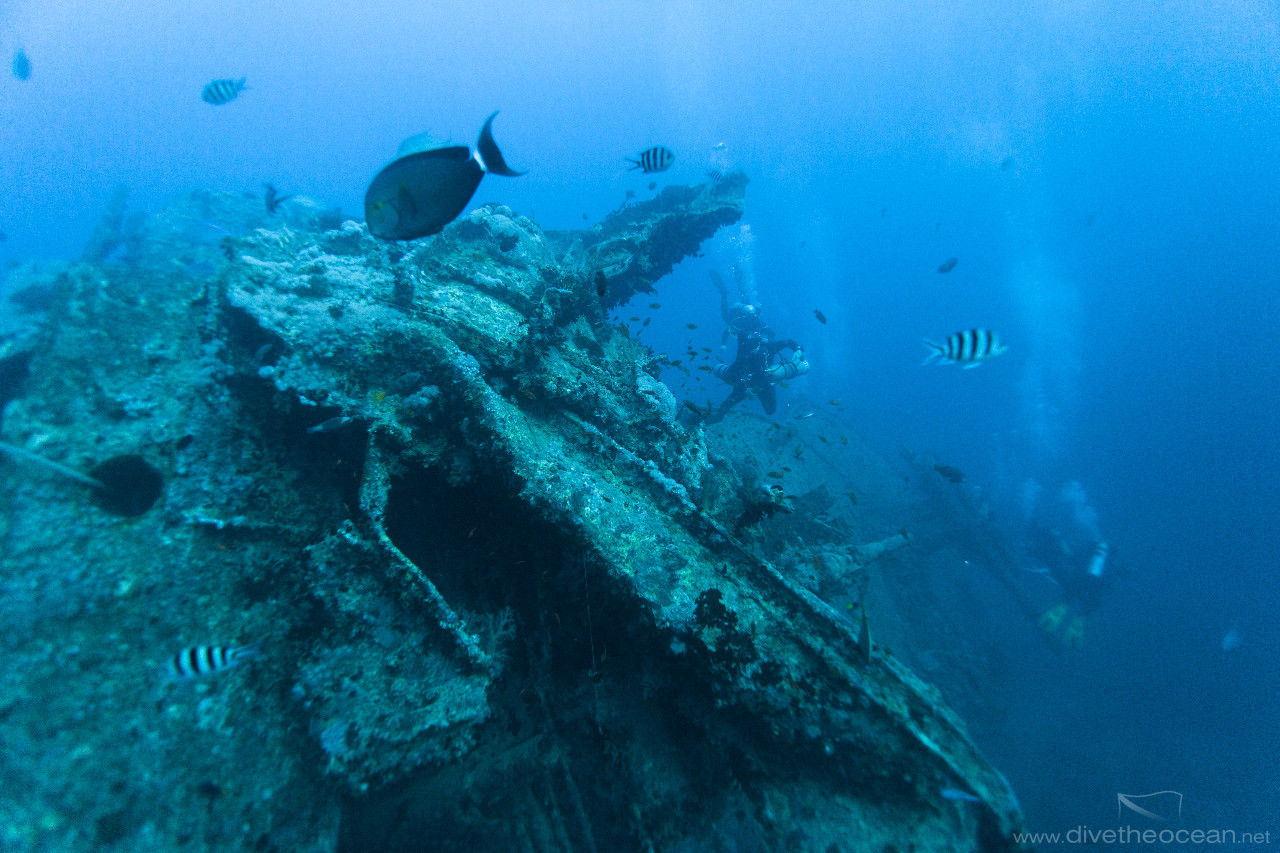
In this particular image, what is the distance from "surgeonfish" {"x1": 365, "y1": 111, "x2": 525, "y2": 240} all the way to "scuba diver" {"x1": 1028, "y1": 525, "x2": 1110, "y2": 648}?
57.7 feet

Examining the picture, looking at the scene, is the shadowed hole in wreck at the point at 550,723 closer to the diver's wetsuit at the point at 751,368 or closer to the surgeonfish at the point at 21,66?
the diver's wetsuit at the point at 751,368

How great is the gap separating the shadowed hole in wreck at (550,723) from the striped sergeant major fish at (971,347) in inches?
139

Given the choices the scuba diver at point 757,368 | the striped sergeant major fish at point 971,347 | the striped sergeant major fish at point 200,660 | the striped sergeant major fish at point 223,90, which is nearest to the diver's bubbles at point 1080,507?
the scuba diver at point 757,368

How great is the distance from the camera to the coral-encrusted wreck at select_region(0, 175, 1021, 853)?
2.63 m

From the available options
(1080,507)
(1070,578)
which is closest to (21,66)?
(1070,578)

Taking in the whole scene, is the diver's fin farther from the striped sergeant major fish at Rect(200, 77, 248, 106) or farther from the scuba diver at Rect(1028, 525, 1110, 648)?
the scuba diver at Rect(1028, 525, 1110, 648)

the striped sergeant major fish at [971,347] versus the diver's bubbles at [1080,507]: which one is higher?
the diver's bubbles at [1080,507]

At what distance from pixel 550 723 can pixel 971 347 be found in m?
4.71

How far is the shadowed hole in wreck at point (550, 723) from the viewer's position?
9.38 feet

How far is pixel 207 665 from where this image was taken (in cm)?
262

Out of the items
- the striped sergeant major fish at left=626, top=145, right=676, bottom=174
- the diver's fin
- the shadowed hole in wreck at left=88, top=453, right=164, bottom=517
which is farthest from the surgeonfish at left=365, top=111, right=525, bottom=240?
the striped sergeant major fish at left=626, top=145, right=676, bottom=174

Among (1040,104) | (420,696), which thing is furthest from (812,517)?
(1040,104)

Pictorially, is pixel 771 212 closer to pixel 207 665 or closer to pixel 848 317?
pixel 848 317

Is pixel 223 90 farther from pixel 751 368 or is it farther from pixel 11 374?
pixel 751 368
